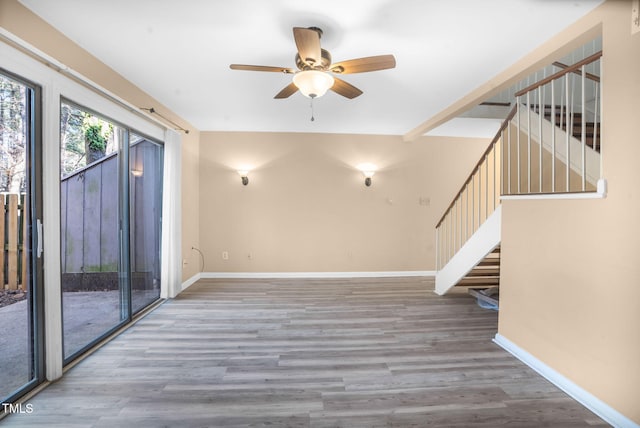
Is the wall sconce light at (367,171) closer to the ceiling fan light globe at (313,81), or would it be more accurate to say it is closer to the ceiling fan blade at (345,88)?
the ceiling fan blade at (345,88)

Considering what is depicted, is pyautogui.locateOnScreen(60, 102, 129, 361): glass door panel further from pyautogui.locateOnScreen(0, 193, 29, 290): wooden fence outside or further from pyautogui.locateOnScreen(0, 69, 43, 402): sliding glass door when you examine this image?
pyautogui.locateOnScreen(0, 193, 29, 290): wooden fence outside

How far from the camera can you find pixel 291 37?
2.27 metres

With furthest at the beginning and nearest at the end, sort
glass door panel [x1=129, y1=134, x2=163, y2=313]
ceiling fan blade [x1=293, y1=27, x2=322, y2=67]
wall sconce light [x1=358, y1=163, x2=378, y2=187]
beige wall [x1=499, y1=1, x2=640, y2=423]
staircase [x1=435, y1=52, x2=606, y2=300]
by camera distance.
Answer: wall sconce light [x1=358, y1=163, x2=378, y2=187] → glass door panel [x1=129, y1=134, x2=163, y2=313] → staircase [x1=435, y1=52, x2=606, y2=300] → ceiling fan blade [x1=293, y1=27, x2=322, y2=67] → beige wall [x1=499, y1=1, x2=640, y2=423]

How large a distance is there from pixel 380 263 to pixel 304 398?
361 centimetres

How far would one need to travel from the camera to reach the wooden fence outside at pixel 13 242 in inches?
73.0

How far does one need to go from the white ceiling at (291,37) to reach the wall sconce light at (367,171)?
1.84m

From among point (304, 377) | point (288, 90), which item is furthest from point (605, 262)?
point (288, 90)

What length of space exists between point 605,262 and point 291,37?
276 cm

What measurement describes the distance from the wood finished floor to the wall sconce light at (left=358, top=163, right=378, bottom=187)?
8.17ft

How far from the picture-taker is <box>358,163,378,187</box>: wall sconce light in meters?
5.27

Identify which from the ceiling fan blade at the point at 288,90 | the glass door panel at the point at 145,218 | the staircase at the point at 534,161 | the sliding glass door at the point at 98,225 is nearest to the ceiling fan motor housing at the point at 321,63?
the ceiling fan blade at the point at 288,90

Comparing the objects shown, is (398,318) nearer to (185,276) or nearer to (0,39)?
(185,276)

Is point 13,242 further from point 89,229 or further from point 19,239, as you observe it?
point 89,229

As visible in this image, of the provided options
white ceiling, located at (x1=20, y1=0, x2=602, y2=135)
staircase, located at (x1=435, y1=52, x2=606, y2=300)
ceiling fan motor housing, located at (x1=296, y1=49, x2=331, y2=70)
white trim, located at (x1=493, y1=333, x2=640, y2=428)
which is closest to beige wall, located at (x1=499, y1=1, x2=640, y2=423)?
white trim, located at (x1=493, y1=333, x2=640, y2=428)
